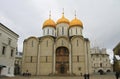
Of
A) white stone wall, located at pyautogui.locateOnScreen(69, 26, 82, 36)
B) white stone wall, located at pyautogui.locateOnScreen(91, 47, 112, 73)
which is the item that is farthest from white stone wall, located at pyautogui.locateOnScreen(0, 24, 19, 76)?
white stone wall, located at pyautogui.locateOnScreen(91, 47, 112, 73)

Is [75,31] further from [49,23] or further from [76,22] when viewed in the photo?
[49,23]

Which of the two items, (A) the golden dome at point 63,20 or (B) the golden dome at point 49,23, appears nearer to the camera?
(B) the golden dome at point 49,23

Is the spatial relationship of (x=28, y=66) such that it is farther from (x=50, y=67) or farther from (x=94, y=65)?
(x=94, y=65)

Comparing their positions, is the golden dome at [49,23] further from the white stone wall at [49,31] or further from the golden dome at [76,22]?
the golden dome at [76,22]

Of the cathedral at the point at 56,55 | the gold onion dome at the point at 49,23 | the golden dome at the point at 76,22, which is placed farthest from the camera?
the gold onion dome at the point at 49,23

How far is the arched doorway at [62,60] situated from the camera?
3747 centimetres

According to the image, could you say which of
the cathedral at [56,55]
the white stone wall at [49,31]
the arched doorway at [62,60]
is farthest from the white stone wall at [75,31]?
the arched doorway at [62,60]

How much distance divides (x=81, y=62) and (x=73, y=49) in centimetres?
349

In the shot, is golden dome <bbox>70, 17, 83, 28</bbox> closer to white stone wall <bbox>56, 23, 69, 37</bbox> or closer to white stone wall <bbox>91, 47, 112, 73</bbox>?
white stone wall <bbox>56, 23, 69, 37</bbox>

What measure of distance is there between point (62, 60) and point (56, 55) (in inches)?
72.1

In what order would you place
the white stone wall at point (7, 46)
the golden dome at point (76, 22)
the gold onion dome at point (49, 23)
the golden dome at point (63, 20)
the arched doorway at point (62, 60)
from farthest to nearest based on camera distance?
1. the golden dome at point (63, 20)
2. the gold onion dome at point (49, 23)
3. the golden dome at point (76, 22)
4. the arched doorway at point (62, 60)
5. the white stone wall at point (7, 46)

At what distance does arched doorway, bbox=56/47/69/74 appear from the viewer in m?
37.5

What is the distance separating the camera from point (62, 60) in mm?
38031

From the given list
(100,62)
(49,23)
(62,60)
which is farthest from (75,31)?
(100,62)
